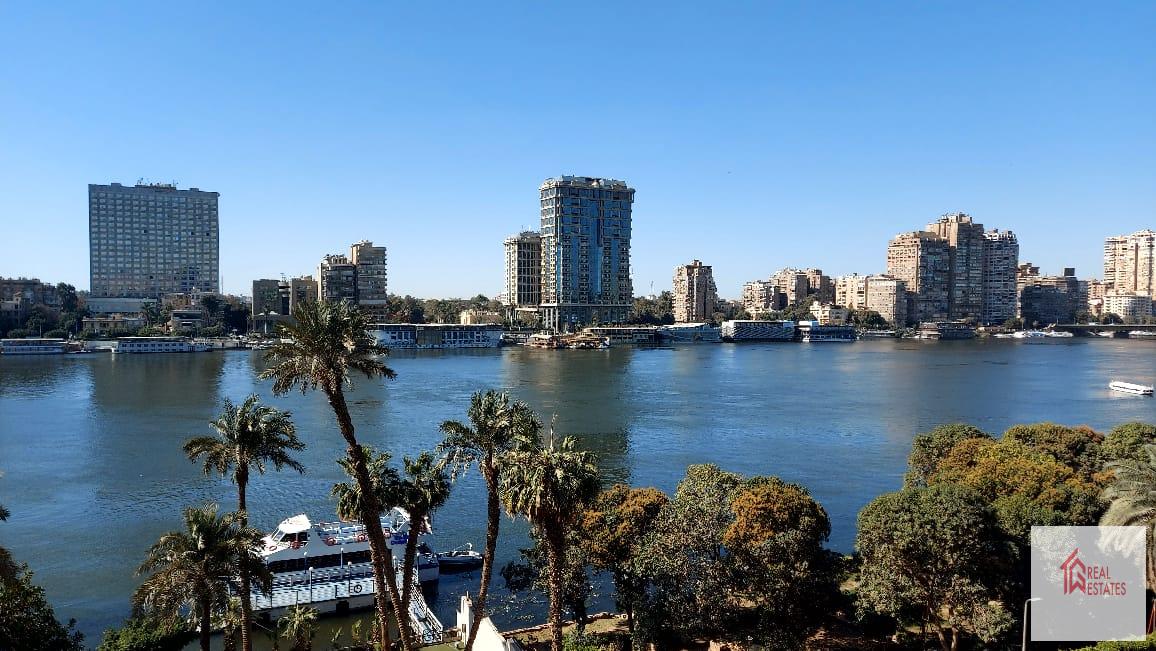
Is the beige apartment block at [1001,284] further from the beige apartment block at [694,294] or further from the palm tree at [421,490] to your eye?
the palm tree at [421,490]

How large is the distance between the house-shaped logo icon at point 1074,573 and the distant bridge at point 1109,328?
658 ft

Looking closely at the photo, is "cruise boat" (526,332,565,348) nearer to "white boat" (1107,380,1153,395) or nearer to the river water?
the river water

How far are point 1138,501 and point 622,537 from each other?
1055cm

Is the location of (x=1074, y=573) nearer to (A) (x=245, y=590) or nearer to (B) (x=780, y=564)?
(B) (x=780, y=564)

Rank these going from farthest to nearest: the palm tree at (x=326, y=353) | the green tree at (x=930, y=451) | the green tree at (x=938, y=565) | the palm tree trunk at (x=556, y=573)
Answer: the green tree at (x=930, y=451) → the green tree at (x=938, y=565) → the palm tree trunk at (x=556, y=573) → the palm tree at (x=326, y=353)

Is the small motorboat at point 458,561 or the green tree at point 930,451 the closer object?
the small motorboat at point 458,561

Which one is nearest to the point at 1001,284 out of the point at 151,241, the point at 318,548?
the point at 151,241

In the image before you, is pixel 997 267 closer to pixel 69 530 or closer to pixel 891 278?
pixel 891 278

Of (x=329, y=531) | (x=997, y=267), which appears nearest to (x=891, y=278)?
(x=997, y=267)

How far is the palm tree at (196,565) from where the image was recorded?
41.1 ft

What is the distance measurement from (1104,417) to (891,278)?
149m

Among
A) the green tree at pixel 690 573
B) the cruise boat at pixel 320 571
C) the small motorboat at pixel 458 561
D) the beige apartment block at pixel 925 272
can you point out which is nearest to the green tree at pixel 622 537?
the green tree at pixel 690 573

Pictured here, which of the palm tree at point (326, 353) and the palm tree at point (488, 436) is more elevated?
the palm tree at point (326, 353)

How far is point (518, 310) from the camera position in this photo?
157875mm
